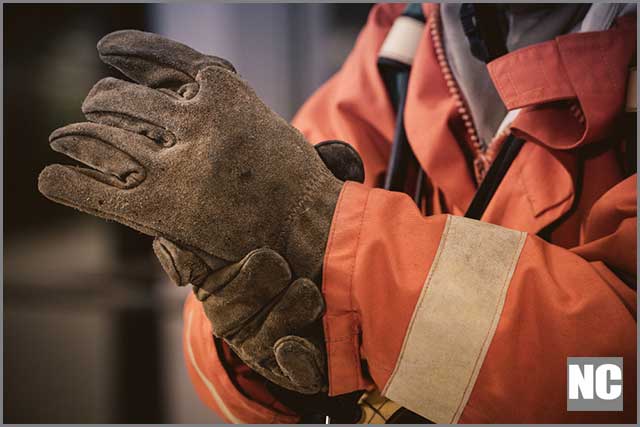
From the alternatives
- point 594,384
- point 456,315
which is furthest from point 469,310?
point 594,384

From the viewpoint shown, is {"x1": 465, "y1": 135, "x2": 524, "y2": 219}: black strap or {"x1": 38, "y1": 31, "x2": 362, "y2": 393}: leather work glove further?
{"x1": 465, "y1": 135, "x2": 524, "y2": 219}: black strap

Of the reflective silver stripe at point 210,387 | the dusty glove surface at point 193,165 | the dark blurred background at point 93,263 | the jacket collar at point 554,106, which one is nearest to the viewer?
the dusty glove surface at point 193,165

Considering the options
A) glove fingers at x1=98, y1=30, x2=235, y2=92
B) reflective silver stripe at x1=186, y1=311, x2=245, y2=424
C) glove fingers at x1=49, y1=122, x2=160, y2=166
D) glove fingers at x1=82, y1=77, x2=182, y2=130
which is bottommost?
reflective silver stripe at x1=186, y1=311, x2=245, y2=424

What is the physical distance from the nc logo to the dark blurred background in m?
0.91

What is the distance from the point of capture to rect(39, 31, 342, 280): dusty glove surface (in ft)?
1.74

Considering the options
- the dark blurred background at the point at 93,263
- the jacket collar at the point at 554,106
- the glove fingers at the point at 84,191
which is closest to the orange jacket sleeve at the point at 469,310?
the jacket collar at the point at 554,106

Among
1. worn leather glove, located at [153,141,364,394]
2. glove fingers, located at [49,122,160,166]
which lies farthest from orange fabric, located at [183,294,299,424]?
glove fingers, located at [49,122,160,166]

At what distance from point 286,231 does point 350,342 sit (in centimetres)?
13

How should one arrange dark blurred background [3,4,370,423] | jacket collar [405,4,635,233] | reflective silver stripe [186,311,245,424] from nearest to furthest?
jacket collar [405,4,635,233]
reflective silver stripe [186,311,245,424]
dark blurred background [3,4,370,423]

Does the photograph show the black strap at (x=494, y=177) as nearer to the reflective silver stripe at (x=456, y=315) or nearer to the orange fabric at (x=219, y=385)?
the reflective silver stripe at (x=456, y=315)

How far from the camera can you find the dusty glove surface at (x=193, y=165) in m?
0.53

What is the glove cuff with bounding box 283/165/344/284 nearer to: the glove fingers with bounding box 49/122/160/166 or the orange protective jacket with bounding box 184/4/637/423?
the orange protective jacket with bounding box 184/4/637/423

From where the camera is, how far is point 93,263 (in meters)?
1.45

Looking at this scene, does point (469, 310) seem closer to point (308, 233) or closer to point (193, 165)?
point (308, 233)
